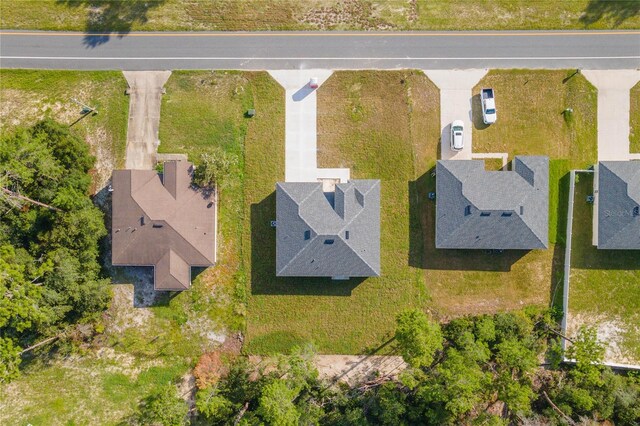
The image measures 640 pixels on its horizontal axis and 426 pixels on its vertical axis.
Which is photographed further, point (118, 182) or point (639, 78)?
point (639, 78)

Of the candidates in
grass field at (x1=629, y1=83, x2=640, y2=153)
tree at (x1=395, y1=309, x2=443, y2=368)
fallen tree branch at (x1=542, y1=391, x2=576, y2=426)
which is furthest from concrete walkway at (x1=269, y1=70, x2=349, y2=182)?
grass field at (x1=629, y1=83, x2=640, y2=153)

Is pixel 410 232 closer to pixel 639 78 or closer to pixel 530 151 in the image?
pixel 530 151

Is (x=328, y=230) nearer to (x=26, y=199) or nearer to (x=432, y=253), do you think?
(x=432, y=253)

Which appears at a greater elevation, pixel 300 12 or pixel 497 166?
pixel 300 12

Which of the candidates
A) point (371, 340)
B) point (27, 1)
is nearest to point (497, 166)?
point (371, 340)

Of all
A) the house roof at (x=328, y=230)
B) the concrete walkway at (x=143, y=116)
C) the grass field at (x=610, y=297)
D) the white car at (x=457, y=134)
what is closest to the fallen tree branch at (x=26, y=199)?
the concrete walkway at (x=143, y=116)

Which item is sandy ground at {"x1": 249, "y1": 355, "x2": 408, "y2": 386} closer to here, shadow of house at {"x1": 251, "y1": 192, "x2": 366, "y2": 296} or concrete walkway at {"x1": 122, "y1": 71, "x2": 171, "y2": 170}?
shadow of house at {"x1": 251, "y1": 192, "x2": 366, "y2": 296}
